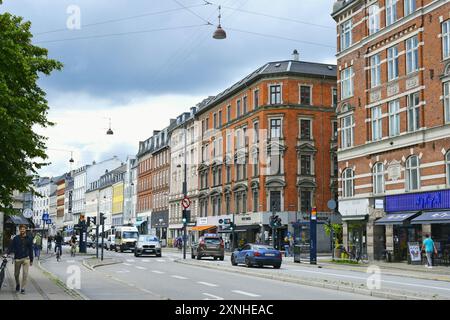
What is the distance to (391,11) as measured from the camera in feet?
133

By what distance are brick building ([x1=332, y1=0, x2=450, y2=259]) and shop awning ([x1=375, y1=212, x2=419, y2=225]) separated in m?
0.06

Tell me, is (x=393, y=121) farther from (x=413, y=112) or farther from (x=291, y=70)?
(x=291, y=70)

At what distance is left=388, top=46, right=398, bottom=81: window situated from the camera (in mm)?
40031

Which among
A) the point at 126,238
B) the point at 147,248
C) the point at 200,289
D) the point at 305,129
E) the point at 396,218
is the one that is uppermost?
the point at 305,129

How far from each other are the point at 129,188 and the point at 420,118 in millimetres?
81857

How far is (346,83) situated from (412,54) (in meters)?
8.20

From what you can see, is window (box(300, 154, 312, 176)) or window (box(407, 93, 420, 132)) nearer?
window (box(407, 93, 420, 132))

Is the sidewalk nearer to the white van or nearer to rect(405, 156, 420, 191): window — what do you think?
rect(405, 156, 420, 191): window

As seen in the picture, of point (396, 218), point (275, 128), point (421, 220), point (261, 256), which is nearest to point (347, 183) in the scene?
point (396, 218)

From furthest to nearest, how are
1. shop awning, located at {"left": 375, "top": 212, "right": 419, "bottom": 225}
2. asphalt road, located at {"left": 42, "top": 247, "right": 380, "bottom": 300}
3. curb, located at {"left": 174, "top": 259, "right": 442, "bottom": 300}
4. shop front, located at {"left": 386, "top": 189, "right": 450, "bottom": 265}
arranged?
1. shop awning, located at {"left": 375, "top": 212, "right": 419, "bottom": 225}
2. shop front, located at {"left": 386, "top": 189, "right": 450, "bottom": 265}
3. asphalt road, located at {"left": 42, "top": 247, "right": 380, "bottom": 300}
4. curb, located at {"left": 174, "top": 259, "right": 442, "bottom": 300}

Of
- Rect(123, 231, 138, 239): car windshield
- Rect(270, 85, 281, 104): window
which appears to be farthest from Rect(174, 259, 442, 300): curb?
Rect(123, 231, 138, 239): car windshield

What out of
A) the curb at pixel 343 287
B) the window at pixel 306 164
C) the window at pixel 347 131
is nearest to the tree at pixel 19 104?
the curb at pixel 343 287

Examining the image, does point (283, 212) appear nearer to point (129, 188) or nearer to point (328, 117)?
point (328, 117)

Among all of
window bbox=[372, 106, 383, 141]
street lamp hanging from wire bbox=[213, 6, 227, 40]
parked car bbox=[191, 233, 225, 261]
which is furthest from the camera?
parked car bbox=[191, 233, 225, 261]
